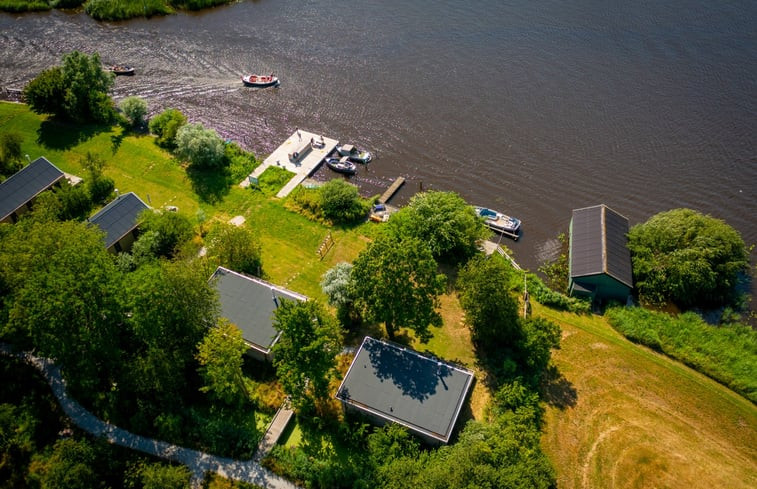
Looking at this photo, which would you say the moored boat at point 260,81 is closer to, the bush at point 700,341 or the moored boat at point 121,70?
the moored boat at point 121,70

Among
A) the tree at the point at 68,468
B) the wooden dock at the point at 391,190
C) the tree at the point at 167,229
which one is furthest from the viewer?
the wooden dock at the point at 391,190

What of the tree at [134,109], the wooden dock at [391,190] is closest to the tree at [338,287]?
the wooden dock at [391,190]

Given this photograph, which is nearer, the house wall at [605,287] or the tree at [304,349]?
the tree at [304,349]

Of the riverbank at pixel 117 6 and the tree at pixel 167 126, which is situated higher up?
the riverbank at pixel 117 6

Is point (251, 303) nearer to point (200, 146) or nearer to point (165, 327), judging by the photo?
point (165, 327)

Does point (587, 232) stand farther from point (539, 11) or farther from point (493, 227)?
point (539, 11)

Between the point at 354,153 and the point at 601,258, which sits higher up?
the point at 601,258

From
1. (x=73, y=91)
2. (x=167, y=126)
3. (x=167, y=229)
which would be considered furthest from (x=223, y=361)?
(x=73, y=91)

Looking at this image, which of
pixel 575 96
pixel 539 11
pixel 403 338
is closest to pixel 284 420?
pixel 403 338
